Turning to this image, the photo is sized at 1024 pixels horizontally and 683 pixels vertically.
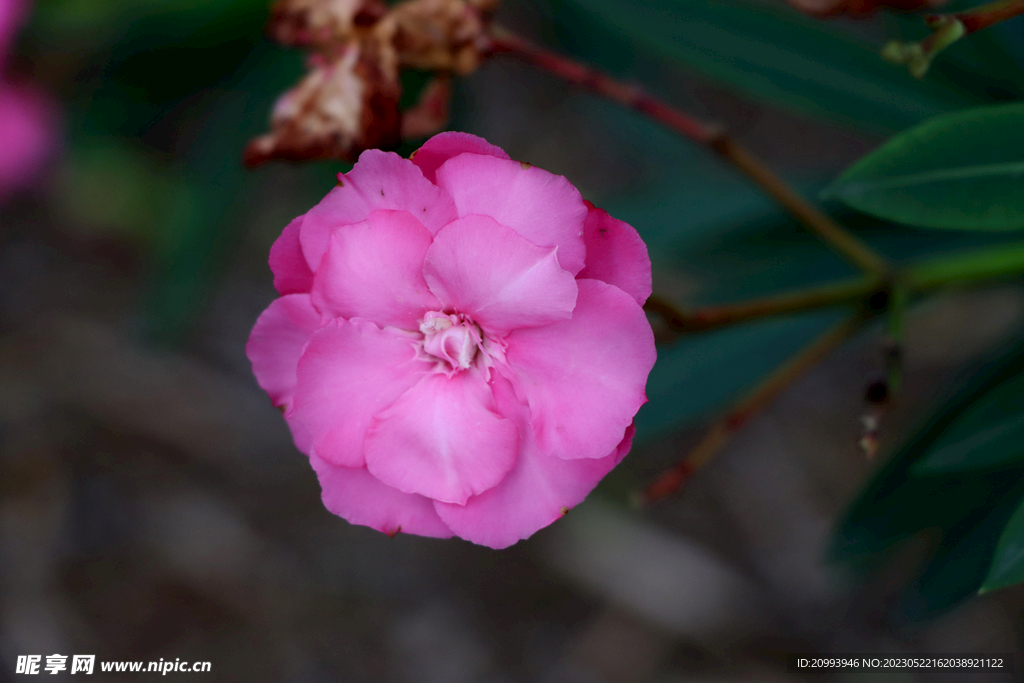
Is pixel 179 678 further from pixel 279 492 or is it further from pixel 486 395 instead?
pixel 486 395

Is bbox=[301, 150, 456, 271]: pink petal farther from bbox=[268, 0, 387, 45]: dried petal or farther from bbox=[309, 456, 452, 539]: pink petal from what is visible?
bbox=[268, 0, 387, 45]: dried petal

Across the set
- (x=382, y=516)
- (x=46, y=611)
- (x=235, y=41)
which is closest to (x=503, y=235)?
(x=382, y=516)

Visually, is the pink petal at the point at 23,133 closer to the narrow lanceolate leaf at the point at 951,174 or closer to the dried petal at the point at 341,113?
the dried petal at the point at 341,113

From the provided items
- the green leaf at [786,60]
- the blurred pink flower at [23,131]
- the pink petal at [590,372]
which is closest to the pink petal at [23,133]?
the blurred pink flower at [23,131]

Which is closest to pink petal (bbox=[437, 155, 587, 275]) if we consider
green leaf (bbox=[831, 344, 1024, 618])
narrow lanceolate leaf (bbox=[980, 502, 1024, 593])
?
narrow lanceolate leaf (bbox=[980, 502, 1024, 593])

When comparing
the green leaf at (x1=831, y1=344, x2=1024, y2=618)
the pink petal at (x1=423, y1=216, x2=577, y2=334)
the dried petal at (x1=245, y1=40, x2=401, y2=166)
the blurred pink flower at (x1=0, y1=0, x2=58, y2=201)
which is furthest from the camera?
the blurred pink flower at (x1=0, y1=0, x2=58, y2=201)
